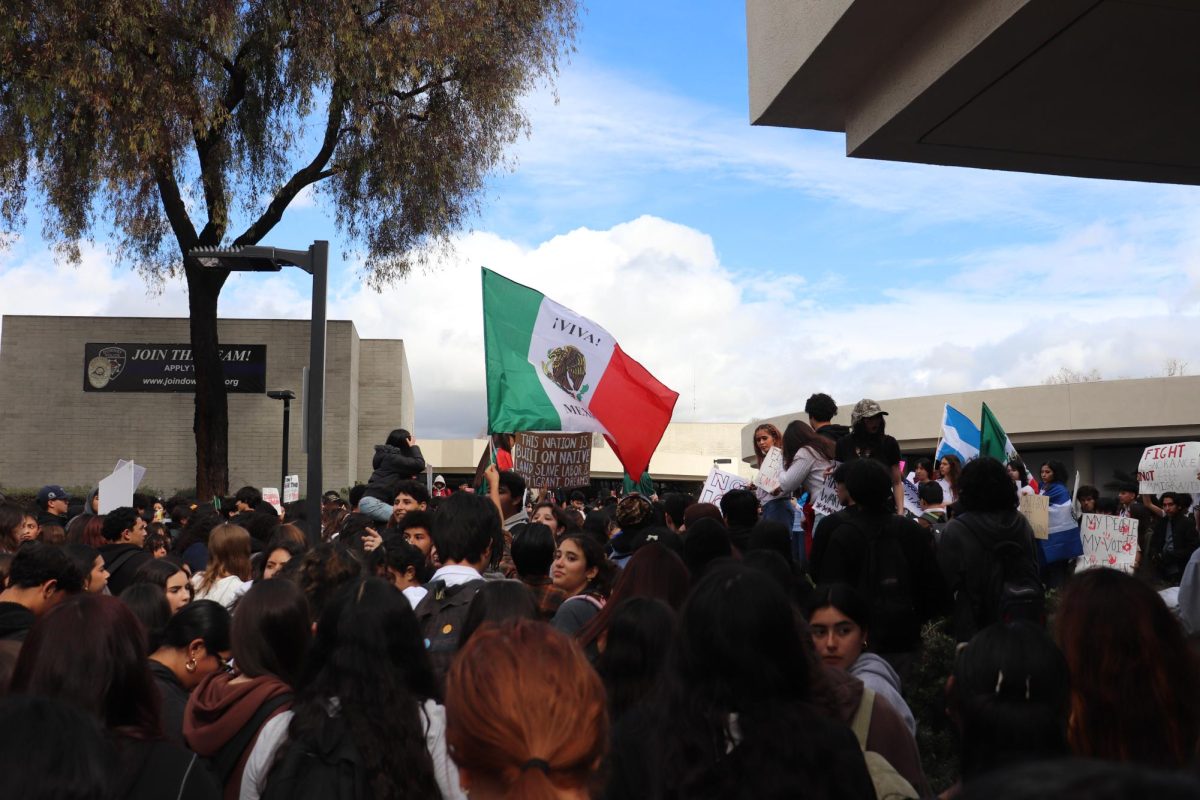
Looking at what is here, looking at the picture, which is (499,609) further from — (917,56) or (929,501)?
(929,501)

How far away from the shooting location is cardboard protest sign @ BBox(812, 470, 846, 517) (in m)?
7.74

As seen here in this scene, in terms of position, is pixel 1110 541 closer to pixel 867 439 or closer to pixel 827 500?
pixel 827 500

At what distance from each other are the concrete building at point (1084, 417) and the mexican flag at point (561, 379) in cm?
2494

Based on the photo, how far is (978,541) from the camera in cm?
576

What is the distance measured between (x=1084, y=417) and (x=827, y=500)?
2918cm

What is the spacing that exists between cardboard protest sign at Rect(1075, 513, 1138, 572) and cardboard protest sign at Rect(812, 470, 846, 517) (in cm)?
331

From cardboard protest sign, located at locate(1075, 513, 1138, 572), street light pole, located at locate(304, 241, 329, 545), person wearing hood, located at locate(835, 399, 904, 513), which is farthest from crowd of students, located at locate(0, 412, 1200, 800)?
cardboard protest sign, located at locate(1075, 513, 1138, 572)

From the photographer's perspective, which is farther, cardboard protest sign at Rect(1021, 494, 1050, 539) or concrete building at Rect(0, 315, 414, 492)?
concrete building at Rect(0, 315, 414, 492)

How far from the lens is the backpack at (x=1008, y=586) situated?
5621 mm

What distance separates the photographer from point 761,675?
8.42 feet

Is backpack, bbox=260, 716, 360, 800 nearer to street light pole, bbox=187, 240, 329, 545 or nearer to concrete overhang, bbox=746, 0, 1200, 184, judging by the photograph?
concrete overhang, bbox=746, 0, 1200, 184

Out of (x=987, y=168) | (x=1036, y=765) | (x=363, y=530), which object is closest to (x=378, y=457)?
(x=363, y=530)

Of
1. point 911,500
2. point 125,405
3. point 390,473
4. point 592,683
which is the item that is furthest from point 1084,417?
point 592,683

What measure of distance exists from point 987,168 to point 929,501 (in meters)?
3.71
